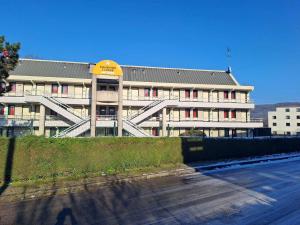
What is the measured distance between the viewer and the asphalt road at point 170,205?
296 inches

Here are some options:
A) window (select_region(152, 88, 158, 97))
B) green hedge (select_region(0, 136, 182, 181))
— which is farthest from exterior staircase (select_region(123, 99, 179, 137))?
green hedge (select_region(0, 136, 182, 181))

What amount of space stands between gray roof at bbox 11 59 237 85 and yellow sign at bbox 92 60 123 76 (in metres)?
10.2

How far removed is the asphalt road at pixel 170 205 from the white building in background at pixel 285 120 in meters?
103

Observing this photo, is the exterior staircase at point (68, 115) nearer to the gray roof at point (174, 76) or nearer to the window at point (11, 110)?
the window at point (11, 110)

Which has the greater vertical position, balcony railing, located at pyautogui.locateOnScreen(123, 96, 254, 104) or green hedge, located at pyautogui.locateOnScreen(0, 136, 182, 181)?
balcony railing, located at pyautogui.locateOnScreen(123, 96, 254, 104)

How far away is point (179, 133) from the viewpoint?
42.2 metres

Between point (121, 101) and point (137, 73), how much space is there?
1493 centimetres

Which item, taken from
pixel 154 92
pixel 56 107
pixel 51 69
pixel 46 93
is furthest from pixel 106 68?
pixel 51 69

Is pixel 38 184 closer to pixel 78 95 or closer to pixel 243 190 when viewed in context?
pixel 243 190

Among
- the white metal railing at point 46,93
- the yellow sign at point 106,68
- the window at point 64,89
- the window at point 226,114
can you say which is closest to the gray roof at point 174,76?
the window at point 226,114

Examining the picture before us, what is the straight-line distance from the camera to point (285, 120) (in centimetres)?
10662

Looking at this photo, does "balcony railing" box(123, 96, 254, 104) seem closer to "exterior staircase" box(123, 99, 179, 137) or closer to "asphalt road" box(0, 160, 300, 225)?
"exterior staircase" box(123, 99, 179, 137)

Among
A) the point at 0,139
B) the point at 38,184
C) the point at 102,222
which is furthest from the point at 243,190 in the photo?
the point at 0,139

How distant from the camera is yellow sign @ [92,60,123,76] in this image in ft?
102
